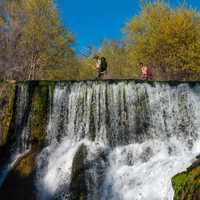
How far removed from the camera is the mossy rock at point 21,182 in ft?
56.4

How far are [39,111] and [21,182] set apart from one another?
161 inches

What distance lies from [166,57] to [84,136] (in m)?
19.3

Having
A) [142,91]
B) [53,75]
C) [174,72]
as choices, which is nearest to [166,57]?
[174,72]

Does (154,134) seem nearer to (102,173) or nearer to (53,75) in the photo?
(102,173)

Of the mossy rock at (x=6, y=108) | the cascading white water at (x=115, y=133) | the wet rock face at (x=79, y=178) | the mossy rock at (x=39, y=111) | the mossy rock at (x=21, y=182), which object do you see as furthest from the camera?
the mossy rock at (x=6, y=108)

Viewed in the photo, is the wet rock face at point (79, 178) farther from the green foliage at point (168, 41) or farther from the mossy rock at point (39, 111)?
the green foliage at point (168, 41)

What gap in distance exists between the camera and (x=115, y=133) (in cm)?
1931

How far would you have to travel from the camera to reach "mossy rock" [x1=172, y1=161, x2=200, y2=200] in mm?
10286

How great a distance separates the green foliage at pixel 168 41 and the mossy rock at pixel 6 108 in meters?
17.8

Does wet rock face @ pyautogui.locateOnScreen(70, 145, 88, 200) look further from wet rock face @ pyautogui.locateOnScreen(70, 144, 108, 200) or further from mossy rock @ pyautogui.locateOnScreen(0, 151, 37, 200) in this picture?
mossy rock @ pyautogui.locateOnScreen(0, 151, 37, 200)

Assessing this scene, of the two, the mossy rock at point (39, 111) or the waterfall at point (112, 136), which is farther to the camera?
the mossy rock at point (39, 111)

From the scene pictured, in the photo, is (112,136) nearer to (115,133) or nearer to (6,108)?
(115,133)

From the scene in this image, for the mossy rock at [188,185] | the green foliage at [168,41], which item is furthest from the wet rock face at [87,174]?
the green foliage at [168,41]

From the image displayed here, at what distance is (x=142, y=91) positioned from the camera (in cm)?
1991
